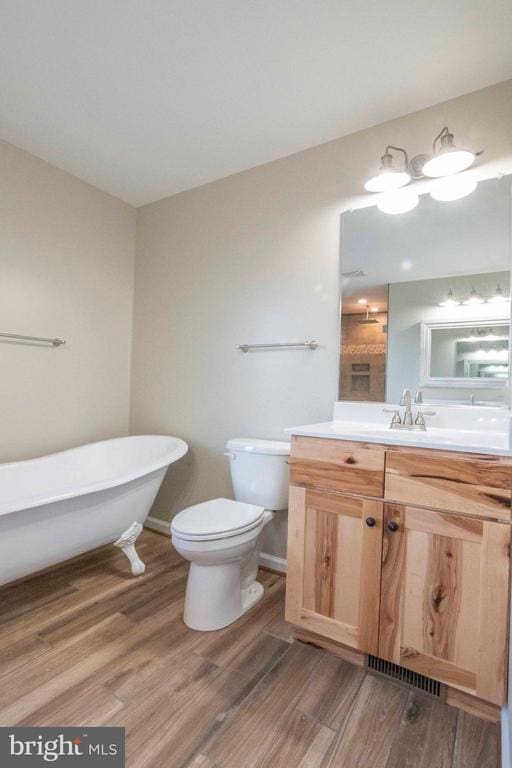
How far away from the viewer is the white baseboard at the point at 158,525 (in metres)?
2.67

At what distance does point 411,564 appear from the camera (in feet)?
4.25

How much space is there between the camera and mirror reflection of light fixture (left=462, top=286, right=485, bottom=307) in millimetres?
1689

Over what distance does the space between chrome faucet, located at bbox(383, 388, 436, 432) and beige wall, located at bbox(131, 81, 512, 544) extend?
0.38 meters

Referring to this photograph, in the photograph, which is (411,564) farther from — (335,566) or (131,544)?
(131,544)

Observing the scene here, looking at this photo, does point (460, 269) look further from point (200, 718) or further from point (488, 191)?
point (200, 718)

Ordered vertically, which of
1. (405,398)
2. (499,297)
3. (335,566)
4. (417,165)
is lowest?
(335,566)

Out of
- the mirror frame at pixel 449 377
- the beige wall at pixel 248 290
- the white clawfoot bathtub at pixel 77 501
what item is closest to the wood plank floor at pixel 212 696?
the white clawfoot bathtub at pixel 77 501

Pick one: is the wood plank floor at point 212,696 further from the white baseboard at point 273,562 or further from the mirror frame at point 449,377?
the mirror frame at point 449,377

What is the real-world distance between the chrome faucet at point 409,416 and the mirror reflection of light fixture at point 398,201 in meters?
0.91

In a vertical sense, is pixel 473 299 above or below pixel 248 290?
below

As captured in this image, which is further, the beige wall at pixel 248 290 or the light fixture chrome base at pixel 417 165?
the beige wall at pixel 248 290

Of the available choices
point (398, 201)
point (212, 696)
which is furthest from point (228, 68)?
point (212, 696)

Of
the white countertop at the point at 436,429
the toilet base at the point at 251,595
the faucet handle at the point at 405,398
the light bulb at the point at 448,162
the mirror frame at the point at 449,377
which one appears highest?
the light bulb at the point at 448,162

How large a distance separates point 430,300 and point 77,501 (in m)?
1.91
